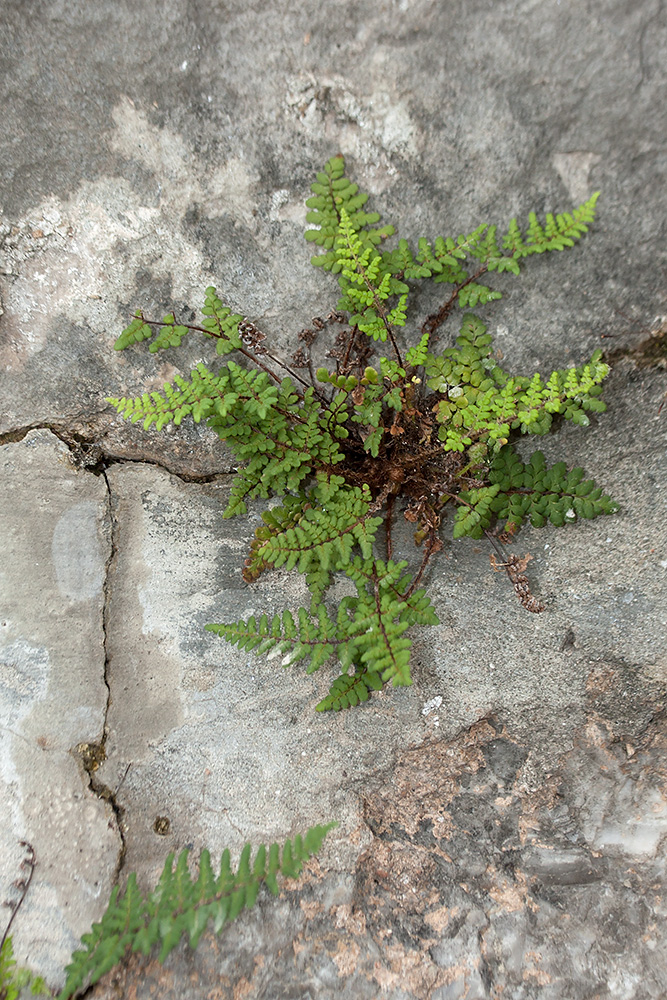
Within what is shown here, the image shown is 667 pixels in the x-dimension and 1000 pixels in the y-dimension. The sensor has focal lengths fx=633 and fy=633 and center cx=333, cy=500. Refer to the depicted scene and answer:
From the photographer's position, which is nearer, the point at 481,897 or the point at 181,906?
the point at 181,906

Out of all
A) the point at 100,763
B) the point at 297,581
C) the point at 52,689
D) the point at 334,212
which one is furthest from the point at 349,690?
the point at 334,212

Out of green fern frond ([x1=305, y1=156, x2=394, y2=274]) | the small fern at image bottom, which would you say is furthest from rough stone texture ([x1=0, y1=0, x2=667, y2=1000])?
the small fern at image bottom

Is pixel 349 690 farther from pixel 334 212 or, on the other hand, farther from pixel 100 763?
pixel 334 212

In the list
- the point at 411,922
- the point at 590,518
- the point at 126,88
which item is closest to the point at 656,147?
the point at 590,518

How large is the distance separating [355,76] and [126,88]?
95 centimetres

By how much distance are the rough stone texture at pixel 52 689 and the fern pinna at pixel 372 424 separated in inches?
27.8

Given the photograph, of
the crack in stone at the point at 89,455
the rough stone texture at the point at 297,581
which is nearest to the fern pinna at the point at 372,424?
the rough stone texture at the point at 297,581

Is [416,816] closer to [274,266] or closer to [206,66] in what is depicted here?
[274,266]

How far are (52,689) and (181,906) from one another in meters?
1.09

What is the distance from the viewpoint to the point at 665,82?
2406mm

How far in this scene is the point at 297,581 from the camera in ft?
10.0

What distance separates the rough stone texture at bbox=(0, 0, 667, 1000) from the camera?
2.44 m

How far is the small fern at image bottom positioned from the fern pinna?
22.9 inches

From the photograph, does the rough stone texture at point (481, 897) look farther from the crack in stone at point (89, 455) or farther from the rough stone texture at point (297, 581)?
the crack in stone at point (89, 455)
